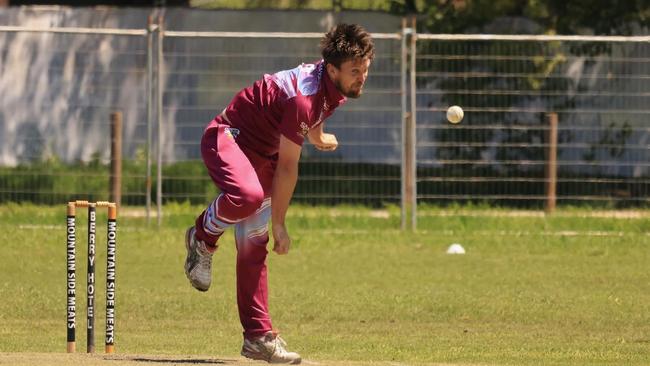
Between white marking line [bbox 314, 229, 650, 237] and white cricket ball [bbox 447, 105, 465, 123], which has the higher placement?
white cricket ball [bbox 447, 105, 465, 123]

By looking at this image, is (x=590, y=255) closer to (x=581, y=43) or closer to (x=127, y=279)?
(x=581, y=43)

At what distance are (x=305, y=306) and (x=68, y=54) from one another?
8.93 meters

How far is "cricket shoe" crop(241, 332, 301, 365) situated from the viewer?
8750 mm

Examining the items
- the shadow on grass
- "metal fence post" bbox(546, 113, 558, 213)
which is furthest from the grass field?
"metal fence post" bbox(546, 113, 558, 213)

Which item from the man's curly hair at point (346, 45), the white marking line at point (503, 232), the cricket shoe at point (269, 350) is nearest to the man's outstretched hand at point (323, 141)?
the man's curly hair at point (346, 45)

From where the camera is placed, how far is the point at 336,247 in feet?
59.1

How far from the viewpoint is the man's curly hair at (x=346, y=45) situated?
823 centimetres

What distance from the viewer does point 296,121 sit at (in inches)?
322

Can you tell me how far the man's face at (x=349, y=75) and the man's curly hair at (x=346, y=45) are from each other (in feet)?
0.07

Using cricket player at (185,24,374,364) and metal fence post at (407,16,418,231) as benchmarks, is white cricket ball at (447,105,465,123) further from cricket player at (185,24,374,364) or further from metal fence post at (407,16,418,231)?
cricket player at (185,24,374,364)

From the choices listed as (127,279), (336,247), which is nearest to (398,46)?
(336,247)

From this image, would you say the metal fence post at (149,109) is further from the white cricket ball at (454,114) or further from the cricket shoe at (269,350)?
the cricket shoe at (269,350)

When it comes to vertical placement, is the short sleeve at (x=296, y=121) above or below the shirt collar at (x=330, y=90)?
below

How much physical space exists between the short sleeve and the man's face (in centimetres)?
21
